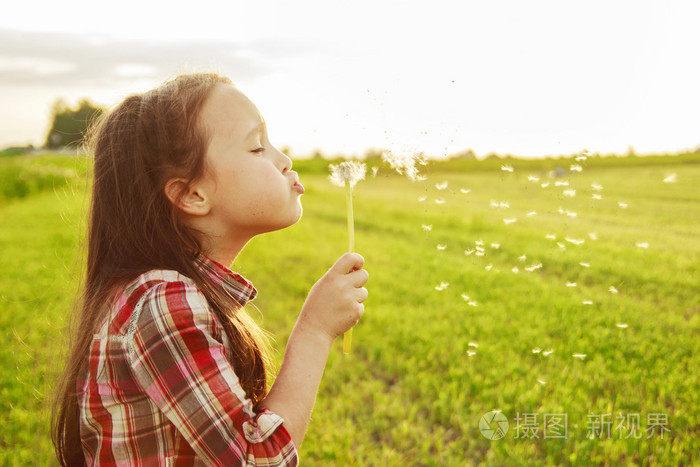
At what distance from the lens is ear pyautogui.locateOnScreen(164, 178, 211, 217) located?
1472 millimetres

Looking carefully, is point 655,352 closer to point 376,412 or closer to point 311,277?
point 376,412

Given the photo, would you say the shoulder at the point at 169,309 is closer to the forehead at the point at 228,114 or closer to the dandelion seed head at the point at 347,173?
the forehead at the point at 228,114

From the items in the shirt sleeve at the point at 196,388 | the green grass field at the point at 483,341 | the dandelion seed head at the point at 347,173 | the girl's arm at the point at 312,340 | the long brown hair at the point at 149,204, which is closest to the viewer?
the shirt sleeve at the point at 196,388

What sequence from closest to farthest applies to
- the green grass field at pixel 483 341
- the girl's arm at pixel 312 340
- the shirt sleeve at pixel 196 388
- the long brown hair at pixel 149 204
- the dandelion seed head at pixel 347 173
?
1. the shirt sleeve at pixel 196 388
2. the girl's arm at pixel 312 340
3. the long brown hair at pixel 149 204
4. the dandelion seed head at pixel 347 173
5. the green grass field at pixel 483 341

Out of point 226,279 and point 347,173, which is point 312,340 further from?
point 347,173

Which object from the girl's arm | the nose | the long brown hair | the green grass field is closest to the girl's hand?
the girl's arm

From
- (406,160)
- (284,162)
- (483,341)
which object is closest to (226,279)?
(284,162)

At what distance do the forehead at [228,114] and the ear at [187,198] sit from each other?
165 millimetres

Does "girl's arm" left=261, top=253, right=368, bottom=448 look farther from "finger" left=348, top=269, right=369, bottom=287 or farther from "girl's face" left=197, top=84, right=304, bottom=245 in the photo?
"girl's face" left=197, top=84, right=304, bottom=245

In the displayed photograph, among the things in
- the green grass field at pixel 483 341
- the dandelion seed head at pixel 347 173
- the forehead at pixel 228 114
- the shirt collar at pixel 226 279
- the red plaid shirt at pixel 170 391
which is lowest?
the green grass field at pixel 483 341

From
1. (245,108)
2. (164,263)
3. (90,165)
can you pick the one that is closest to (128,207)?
(164,263)

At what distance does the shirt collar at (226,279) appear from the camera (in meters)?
1.51

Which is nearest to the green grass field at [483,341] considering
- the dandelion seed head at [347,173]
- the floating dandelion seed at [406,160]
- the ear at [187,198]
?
the floating dandelion seed at [406,160]

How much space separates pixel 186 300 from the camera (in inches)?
49.6
